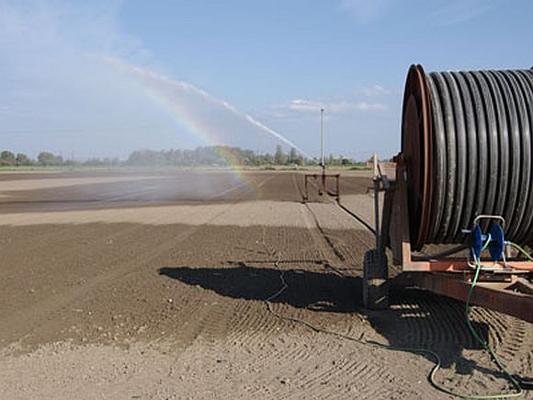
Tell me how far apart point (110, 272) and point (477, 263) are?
6.31 metres

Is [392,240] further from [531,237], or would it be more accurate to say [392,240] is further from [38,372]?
[38,372]

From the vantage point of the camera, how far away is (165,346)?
22.1 feet

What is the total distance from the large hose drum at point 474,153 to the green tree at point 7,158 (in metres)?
144

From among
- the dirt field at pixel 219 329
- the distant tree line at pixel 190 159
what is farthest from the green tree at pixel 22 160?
the dirt field at pixel 219 329

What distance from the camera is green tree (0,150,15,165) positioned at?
14332 centimetres

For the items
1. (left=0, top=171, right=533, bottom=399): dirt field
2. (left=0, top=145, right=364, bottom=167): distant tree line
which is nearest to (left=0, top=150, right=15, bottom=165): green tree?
(left=0, top=145, right=364, bottom=167): distant tree line

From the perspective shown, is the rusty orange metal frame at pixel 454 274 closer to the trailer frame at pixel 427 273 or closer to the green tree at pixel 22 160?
the trailer frame at pixel 427 273

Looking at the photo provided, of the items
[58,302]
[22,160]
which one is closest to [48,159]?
[22,160]

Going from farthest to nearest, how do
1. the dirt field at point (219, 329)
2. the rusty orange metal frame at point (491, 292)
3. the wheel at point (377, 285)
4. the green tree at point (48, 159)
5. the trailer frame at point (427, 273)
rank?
1. the green tree at point (48, 159)
2. the wheel at point (377, 285)
3. the trailer frame at point (427, 273)
4. the dirt field at point (219, 329)
5. the rusty orange metal frame at point (491, 292)

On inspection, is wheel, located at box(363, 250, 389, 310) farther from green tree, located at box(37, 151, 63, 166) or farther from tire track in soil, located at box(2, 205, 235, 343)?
green tree, located at box(37, 151, 63, 166)

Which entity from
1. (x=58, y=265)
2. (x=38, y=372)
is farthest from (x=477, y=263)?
(x=58, y=265)

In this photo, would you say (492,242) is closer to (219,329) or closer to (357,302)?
(357,302)

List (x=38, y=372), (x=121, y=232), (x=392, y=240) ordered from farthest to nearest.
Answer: (x=121, y=232)
(x=392, y=240)
(x=38, y=372)

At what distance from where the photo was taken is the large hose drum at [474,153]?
673cm
